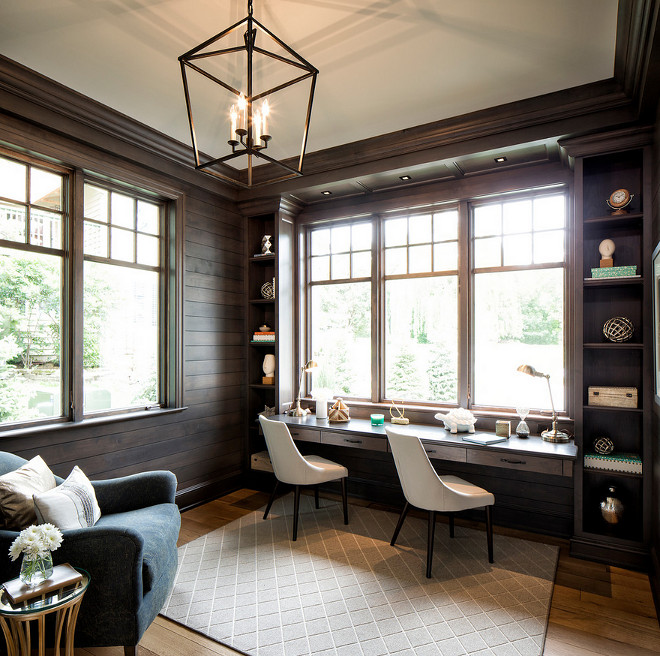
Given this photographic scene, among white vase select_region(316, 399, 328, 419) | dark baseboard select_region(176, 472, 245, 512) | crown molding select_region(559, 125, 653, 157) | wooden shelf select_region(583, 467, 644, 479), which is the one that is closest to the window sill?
dark baseboard select_region(176, 472, 245, 512)

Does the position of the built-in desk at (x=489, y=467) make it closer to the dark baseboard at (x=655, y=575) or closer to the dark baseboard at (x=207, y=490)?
the dark baseboard at (x=655, y=575)

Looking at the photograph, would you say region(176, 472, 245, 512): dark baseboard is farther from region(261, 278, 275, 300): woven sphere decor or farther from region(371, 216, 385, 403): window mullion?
region(261, 278, 275, 300): woven sphere decor

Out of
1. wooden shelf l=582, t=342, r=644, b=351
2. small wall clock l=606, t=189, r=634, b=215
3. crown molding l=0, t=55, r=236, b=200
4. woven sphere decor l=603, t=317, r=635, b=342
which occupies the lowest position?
wooden shelf l=582, t=342, r=644, b=351

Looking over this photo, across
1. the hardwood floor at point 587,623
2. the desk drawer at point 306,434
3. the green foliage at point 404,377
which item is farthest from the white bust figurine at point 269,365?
the hardwood floor at point 587,623

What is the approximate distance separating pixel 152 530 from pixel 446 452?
1.92m

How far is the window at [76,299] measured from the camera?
2752 mm

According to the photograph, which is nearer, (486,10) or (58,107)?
(486,10)

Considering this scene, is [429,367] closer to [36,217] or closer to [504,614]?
[504,614]

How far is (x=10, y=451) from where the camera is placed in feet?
8.54

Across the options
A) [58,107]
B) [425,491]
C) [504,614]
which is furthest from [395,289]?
[58,107]

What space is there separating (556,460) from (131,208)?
139 inches

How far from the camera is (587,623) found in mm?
2238

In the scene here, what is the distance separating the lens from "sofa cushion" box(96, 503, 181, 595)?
6.43 feet

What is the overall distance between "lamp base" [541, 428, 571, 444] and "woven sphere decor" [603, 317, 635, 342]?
71cm
